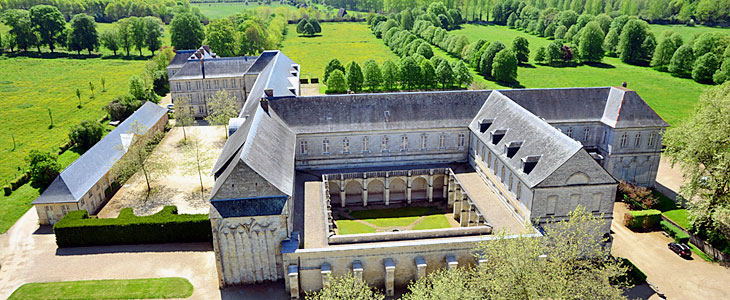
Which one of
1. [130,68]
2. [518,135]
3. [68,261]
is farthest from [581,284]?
[130,68]

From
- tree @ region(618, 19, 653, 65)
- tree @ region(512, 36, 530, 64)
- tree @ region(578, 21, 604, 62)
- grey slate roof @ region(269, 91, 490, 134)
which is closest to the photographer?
grey slate roof @ region(269, 91, 490, 134)

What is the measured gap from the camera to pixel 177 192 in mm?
59094

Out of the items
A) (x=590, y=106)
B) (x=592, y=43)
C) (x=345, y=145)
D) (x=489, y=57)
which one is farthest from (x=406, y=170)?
(x=592, y=43)

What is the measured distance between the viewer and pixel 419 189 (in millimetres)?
58156

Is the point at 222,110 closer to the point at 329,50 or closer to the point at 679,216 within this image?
the point at 679,216

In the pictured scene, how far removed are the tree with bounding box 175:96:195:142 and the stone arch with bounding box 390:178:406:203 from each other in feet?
127

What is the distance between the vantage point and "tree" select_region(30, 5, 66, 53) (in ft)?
462

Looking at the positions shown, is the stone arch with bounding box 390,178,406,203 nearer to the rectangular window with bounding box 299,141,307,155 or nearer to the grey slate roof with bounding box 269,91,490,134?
the grey slate roof with bounding box 269,91,490,134

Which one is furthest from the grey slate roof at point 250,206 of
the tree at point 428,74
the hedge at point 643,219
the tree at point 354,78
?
the tree at point 428,74

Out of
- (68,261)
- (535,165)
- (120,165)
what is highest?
(535,165)

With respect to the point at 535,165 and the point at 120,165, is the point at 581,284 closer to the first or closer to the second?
the point at 535,165

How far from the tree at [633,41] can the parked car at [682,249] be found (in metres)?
103

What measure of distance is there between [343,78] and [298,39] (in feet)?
306

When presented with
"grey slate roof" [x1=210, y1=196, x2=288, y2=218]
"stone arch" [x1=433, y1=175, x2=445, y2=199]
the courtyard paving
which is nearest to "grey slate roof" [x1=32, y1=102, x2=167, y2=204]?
the courtyard paving
